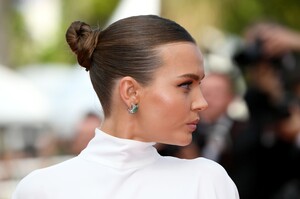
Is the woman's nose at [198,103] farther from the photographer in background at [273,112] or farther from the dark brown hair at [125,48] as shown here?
the photographer in background at [273,112]

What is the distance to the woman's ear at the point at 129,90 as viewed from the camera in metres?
3.55

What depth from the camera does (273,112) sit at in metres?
6.38

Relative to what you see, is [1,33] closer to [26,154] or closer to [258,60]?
[26,154]

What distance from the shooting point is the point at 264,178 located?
647 cm

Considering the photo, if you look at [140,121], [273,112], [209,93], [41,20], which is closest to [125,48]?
[140,121]

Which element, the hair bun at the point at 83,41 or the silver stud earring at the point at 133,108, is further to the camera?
the hair bun at the point at 83,41

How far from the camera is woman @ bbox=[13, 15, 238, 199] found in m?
3.51

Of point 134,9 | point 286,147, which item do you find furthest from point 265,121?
point 134,9

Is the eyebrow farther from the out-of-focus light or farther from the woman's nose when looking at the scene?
the out-of-focus light

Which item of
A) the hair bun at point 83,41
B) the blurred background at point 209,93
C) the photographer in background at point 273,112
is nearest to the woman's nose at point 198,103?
the hair bun at point 83,41

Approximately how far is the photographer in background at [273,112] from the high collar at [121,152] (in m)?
2.78

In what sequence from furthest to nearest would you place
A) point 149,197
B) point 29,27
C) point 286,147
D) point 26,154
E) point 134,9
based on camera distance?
point 29,27 → point 26,154 → point 134,9 → point 286,147 → point 149,197

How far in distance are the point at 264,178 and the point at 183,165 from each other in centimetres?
295

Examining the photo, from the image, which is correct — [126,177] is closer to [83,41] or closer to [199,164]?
[199,164]
